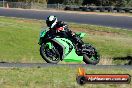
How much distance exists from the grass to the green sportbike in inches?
413

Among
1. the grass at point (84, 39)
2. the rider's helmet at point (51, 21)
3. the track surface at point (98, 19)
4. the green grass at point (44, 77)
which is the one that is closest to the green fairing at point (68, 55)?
the rider's helmet at point (51, 21)

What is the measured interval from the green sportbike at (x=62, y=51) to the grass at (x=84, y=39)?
10500mm

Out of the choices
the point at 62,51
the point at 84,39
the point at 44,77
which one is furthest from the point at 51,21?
the point at 84,39

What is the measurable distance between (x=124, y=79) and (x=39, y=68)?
10.3ft

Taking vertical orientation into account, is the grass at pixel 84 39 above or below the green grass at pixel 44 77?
below

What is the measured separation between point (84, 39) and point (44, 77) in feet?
66.3

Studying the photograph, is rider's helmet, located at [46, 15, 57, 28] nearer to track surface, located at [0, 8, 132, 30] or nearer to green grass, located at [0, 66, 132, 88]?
green grass, located at [0, 66, 132, 88]

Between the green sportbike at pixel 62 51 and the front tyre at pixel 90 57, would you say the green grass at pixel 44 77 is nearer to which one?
the green sportbike at pixel 62 51

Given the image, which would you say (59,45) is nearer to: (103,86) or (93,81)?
(103,86)

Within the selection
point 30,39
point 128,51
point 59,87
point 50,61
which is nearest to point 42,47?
point 50,61

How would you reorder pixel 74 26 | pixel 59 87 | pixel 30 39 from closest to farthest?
pixel 59 87
pixel 30 39
pixel 74 26

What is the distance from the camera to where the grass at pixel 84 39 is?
2427 cm

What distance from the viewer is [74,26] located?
1403 inches

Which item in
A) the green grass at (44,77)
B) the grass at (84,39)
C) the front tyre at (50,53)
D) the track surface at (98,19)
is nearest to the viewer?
the green grass at (44,77)
